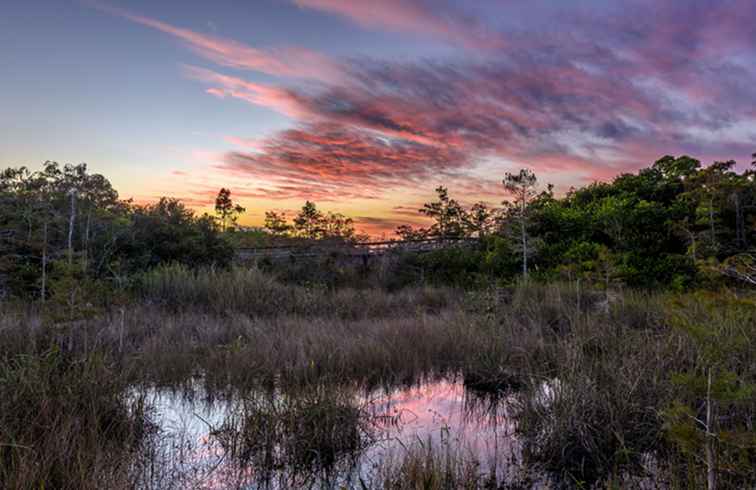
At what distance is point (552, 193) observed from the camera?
24.1 meters

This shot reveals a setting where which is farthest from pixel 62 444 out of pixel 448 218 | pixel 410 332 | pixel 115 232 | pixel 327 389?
pixel 448 218

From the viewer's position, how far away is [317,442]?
4.21m

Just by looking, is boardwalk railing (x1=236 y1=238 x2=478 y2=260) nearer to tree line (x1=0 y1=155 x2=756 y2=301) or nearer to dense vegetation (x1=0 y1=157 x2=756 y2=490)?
tree line (x1=0 y1=155 x2=756 y2=301)

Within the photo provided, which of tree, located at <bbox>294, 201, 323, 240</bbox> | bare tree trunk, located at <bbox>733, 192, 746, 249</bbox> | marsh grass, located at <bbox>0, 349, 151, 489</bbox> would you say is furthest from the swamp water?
tree, located at <bbox>294, 201, 323, 240</bbox>

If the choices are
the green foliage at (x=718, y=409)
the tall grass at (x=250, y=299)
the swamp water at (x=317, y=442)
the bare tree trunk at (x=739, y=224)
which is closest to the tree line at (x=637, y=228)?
the bare tree trunk at (x=739, y=224)

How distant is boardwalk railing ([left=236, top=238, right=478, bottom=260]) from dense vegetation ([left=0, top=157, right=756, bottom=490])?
509 cm

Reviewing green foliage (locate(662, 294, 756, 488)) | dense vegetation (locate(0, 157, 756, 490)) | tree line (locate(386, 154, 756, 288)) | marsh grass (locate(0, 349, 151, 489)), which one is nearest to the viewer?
green foliage (locate(662, 294, 756, 488))

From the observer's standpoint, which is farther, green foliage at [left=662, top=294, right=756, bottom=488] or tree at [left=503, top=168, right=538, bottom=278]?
tree at [left=503, top=168, right=538, bottom=278]

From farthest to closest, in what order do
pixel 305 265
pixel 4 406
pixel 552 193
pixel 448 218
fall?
pixel 448 218 < pixel 552 193 < pixel 305 265 < pixel 4 406

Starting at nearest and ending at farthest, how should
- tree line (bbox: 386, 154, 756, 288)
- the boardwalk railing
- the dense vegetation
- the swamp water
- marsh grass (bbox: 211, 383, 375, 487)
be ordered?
the dense vegetation
the swamp water
marsh grass (bbox: 211, 383, 375, 487)
tree line (bbox: 386, 154, 756, 288)
the boardwalk railing

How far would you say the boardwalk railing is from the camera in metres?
23.1

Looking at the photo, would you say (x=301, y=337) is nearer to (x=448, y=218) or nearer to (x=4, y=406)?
(x=4, y=406)

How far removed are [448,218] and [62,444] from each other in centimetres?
2840

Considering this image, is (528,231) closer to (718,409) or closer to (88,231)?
(718,409)
